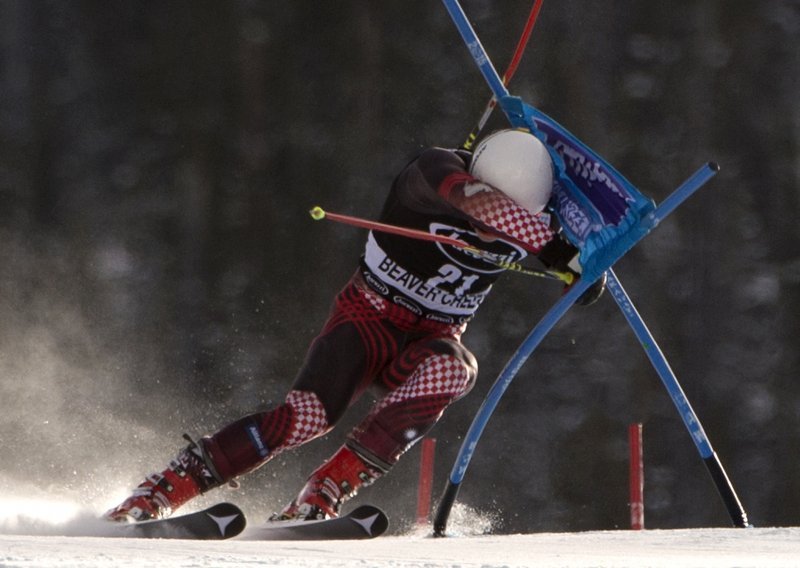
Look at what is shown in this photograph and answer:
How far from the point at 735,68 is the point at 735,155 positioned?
41 cm

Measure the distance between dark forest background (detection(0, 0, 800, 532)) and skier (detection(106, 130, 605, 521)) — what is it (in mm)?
2342

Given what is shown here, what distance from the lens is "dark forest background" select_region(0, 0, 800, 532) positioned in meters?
5.82

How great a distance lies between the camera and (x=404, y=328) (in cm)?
341

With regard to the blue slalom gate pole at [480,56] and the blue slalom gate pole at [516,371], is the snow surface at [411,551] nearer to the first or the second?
the blue slalom gate pole at [516,371]

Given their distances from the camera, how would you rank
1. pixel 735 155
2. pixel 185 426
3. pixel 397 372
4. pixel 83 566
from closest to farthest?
pixel 83 566
pixel 397 372
pixel 185 426
pixel 735 155

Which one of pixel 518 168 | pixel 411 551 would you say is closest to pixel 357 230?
pixel 518 168

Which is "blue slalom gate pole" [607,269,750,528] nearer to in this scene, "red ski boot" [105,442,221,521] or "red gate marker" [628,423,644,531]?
"red gate marker" [628,423,644,531]

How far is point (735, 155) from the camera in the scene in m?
6.17

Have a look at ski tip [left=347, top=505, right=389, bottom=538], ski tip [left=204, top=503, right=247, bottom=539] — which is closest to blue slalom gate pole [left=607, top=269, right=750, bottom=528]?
ski tip [left=347, top=505, right=389, bottom=538]

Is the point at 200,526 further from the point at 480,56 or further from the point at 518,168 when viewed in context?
the point at 480,56

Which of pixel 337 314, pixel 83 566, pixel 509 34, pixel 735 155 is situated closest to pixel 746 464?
pixel 735 155

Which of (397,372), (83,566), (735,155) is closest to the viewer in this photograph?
(83,566)

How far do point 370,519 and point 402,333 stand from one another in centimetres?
70

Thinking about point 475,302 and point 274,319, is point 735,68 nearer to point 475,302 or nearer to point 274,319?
point 274,319
